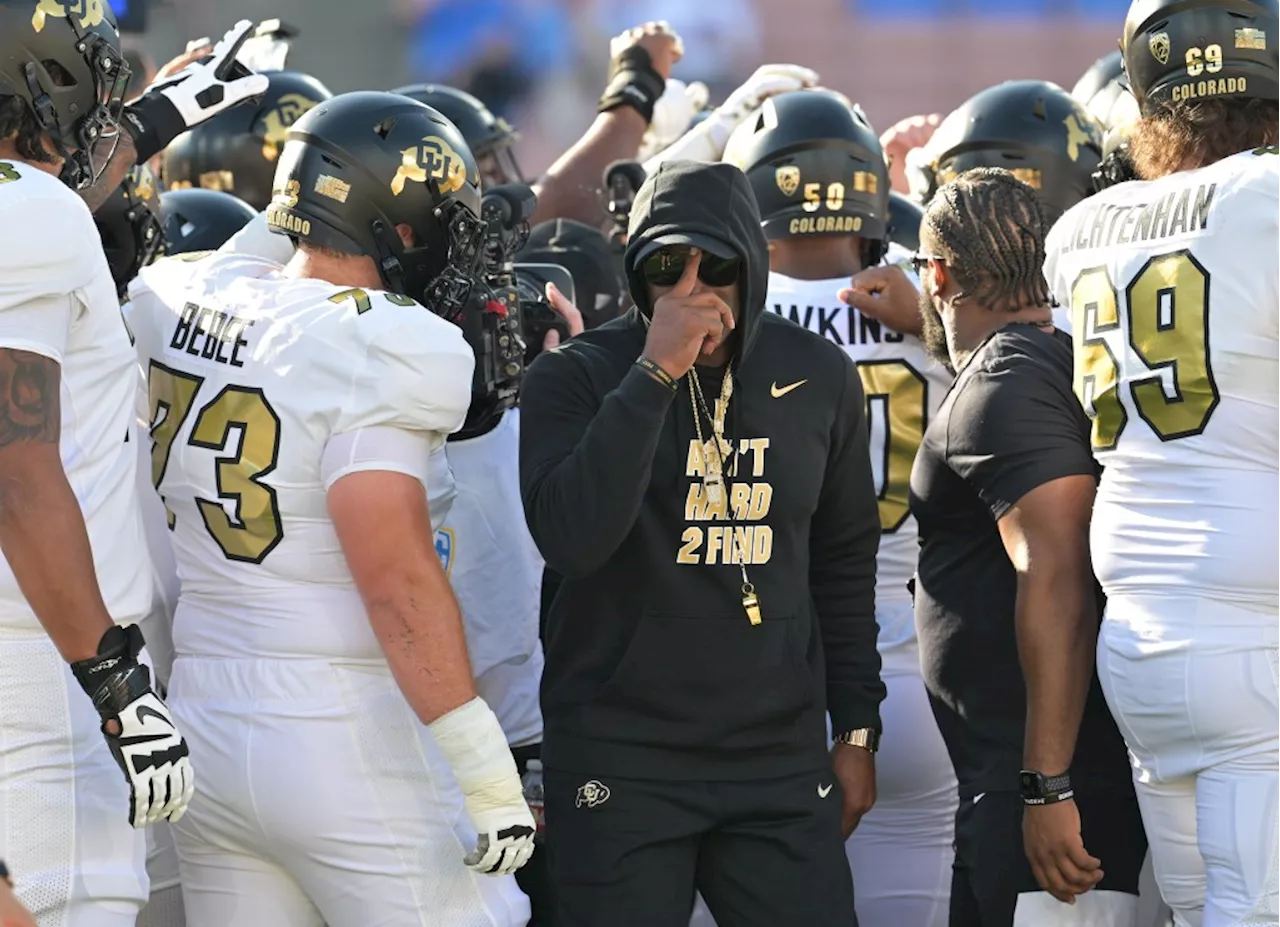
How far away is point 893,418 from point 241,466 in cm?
179

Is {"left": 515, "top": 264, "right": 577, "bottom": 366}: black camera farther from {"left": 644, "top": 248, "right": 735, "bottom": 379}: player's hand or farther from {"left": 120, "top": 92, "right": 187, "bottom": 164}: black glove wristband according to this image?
{"left": 644, "top": 248, "right": 735, "bottom": 379}: player's hand

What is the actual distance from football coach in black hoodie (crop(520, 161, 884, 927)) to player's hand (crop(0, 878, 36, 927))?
143 centimetres

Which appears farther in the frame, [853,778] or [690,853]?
[853,778]

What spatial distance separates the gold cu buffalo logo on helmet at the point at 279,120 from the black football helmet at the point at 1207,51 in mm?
3358

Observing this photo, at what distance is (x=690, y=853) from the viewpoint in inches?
133

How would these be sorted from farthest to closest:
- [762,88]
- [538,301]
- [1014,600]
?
[762,88]
[538,301]
[1014,600]

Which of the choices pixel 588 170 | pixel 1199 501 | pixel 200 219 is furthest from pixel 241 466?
pixel 588 170

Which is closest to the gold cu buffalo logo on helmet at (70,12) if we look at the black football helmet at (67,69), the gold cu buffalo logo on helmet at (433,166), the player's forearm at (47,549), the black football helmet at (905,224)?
the black football helmet at (67,69)

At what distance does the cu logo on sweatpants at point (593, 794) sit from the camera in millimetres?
3344

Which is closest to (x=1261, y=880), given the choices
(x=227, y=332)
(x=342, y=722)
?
(x=342, y=722)

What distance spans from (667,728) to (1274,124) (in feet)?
5.39

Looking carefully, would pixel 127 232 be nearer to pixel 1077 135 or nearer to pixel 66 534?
pixel 66 534

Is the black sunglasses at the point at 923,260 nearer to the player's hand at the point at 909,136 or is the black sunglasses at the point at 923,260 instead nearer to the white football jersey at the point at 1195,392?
the white football jersey at the point at 1195,392

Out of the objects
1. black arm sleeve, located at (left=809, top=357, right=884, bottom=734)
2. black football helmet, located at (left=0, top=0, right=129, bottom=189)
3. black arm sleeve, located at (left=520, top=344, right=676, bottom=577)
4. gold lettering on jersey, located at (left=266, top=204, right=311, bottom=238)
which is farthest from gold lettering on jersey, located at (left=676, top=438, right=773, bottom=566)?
black football helmet, located at (left=0, top=0, right=129, bottom=189)
